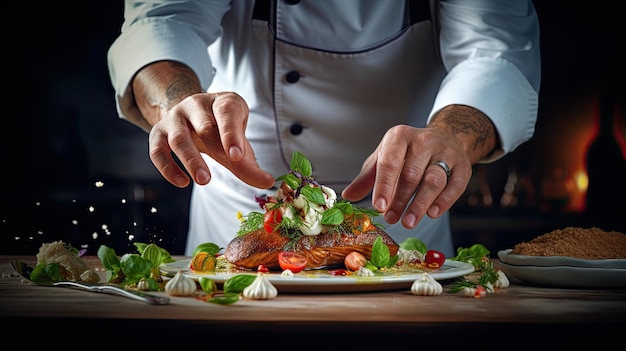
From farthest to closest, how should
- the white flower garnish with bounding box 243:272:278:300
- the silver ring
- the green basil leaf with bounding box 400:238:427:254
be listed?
the green basil leaf with bounding box 400:238:427:254, the silver ring, the white flower garnish with bounding box 243:272:278:300

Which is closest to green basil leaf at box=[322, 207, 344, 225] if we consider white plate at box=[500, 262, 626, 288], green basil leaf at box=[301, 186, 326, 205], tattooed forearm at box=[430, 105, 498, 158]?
green basil leaf at box=[301, 186, 326, 205]

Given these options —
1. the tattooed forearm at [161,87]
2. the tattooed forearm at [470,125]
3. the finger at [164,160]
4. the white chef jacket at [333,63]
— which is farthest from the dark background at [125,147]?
the finger at [164,160]

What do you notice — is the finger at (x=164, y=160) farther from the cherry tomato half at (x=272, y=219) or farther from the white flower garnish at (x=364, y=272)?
the white flower garnish at (x=364, y=272)

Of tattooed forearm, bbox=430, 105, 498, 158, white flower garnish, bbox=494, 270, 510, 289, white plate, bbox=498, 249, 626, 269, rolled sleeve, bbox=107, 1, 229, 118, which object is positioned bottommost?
white flower garnish, bbox=494, 270, 510, 289

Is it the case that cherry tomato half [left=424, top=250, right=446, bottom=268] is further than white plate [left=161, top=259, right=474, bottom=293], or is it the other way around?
cherry tomato half [left=424, top=250, right=446, bottom=268]

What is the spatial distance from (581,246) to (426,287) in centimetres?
32

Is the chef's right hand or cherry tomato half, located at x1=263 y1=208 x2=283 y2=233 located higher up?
the chef's right hand

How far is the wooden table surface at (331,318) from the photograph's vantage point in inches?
34.2

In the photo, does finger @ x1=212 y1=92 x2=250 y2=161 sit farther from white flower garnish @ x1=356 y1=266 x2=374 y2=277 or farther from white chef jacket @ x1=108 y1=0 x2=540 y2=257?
white chef jacket @ x1=108 y1=0 x2=540 y2=257

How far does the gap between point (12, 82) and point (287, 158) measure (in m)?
2.28

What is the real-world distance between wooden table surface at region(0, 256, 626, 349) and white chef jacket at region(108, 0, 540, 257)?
37.5 inches

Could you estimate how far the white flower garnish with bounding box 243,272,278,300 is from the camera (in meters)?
1.05

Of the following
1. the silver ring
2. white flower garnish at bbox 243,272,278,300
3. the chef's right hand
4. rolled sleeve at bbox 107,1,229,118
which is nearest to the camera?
white flower garnish at bbox 243,272,278,300

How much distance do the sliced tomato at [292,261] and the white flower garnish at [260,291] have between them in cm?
18
